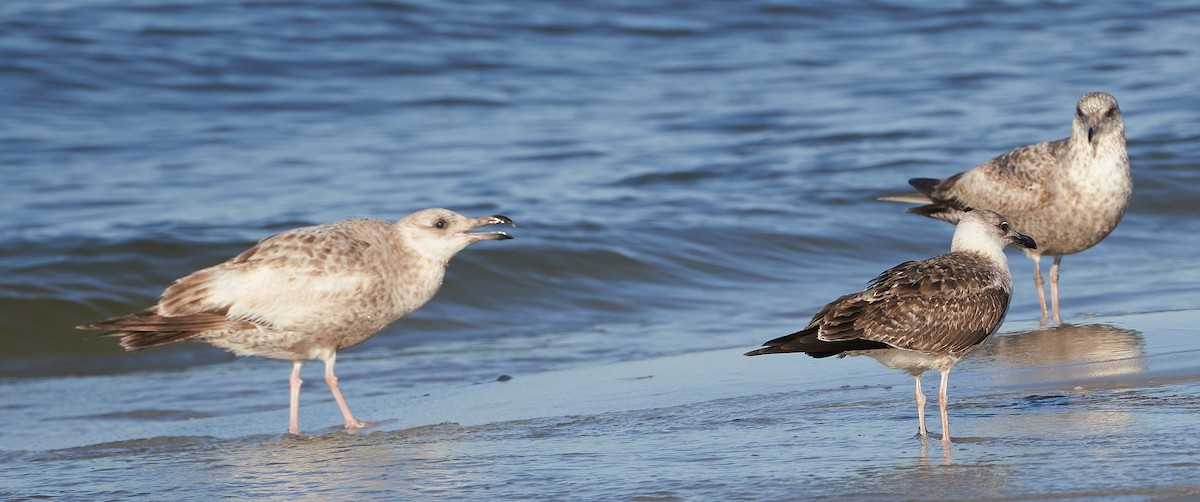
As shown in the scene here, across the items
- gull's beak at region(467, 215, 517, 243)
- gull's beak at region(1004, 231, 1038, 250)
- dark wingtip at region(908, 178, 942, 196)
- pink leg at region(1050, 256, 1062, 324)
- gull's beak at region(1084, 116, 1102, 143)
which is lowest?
pink leg at region(1050, 256, 1062, 324)

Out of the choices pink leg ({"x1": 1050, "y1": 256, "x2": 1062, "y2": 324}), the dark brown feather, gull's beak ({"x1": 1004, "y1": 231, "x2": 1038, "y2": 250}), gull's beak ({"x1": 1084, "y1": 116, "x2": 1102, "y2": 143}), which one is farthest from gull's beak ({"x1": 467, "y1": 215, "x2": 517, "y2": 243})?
gull's beak ({"x1": 1084, "y1": 116, "x2": 1102, "y2": 143})

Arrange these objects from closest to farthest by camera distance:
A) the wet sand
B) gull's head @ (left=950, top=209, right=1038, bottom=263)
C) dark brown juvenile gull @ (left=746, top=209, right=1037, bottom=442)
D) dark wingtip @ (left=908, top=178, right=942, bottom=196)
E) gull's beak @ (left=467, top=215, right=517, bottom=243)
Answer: the wet sand
dark brown juvenile gull @ (left=746, top=209, right=1037, bottom=442)
gull's head @ (left=950, top=209, right=1038, bottom=263)
gull's beak @ (left=467, top=215, right=517, bottom=243)
dark wingtip @ (left=908, top=178, right=942, bottom=196)

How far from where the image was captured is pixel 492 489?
5219 mm

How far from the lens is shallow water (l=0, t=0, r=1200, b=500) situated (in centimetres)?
570

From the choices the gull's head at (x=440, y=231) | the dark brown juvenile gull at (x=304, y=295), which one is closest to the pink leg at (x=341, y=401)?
the dark brown juvenile gull at (x=304, y=295)

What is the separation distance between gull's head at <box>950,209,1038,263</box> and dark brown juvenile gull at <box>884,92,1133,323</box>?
218cm

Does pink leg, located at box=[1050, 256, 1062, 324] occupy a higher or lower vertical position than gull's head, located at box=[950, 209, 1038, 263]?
lower

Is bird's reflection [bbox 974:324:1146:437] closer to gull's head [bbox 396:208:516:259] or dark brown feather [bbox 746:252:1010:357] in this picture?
dark brown feather [bbox 746:252:1010:357]

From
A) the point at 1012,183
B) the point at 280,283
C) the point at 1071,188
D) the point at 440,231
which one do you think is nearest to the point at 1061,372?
the point at 1071,188

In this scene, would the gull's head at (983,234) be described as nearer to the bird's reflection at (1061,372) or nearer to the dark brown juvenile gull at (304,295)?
the bird's reflection at (1061,372)

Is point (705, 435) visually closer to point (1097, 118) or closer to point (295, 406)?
point (295, 406)

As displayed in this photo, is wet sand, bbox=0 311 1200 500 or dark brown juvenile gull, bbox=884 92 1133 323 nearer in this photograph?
wet sand, bbox=0 311 1200 500

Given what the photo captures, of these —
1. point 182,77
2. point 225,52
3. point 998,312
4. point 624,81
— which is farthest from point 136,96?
point 998,312

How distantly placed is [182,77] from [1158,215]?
11625mm
